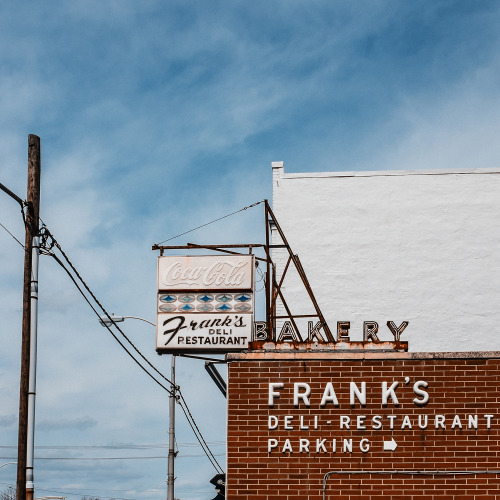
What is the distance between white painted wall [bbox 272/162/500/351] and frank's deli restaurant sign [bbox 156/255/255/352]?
810 cm

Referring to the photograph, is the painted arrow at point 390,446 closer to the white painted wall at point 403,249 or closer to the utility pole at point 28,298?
the utility pole at point 28,298

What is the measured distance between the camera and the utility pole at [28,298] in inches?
647

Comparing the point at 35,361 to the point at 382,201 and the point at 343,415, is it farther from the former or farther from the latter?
the point at 382,201

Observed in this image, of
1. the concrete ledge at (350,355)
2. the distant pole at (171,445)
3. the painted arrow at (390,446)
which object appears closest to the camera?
the painted arrow at (390,446)

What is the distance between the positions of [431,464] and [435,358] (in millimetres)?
1642

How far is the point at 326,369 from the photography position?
15328mm

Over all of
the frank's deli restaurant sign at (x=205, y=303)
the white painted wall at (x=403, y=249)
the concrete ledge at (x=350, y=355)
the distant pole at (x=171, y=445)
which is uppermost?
the white painted wall at (x=403, y=249)

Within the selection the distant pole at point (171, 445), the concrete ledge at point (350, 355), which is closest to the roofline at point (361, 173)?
the distant pole at point (171, 445)

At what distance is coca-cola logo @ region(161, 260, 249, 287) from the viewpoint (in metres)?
18.5

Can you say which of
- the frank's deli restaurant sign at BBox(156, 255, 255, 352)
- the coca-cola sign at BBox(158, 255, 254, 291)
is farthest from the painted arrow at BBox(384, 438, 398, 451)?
the coca-cola sign at BBox(158, 255, 254, 291)

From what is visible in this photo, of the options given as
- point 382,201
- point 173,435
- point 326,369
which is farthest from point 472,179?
point 326,369

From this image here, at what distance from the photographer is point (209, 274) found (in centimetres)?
1858

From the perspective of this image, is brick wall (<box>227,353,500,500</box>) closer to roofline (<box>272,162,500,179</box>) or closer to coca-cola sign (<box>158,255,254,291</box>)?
coca-cola sign (<box>158,255,254,291</box>)

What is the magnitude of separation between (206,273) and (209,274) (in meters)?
0.07
